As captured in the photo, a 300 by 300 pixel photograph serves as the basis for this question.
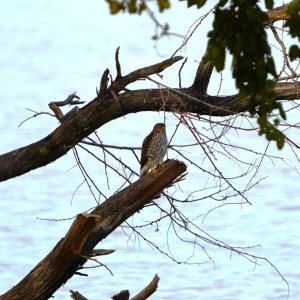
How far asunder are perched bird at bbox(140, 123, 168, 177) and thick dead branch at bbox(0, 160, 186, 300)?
0.60m

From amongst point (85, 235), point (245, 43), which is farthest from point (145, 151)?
point (245, 43)

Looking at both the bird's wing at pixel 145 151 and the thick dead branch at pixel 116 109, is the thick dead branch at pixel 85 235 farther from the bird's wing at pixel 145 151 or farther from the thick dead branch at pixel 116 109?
the bird's wing at pixel 145 151

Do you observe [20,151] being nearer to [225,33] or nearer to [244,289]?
[225,33]

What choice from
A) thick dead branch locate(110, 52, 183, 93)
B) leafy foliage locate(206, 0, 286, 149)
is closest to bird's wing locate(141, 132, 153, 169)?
thick dead branch locate(110, 52, 183, 93)

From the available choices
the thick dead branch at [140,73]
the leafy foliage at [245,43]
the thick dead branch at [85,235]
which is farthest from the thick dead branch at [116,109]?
the leafy foliage at [245,43]

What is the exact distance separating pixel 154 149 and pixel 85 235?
0.88 m

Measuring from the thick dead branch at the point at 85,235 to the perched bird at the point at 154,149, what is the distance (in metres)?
0.60

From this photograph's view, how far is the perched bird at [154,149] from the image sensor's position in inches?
208

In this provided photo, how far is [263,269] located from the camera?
800cm

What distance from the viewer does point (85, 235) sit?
179 inches

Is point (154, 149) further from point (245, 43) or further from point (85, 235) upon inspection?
point (245, 43)

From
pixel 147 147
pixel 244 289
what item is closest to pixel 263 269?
pixel 244 289

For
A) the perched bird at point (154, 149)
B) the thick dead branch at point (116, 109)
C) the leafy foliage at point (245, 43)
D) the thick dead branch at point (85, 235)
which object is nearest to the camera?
the leafy foliage at point (245, 43)

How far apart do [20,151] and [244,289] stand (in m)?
3.10
